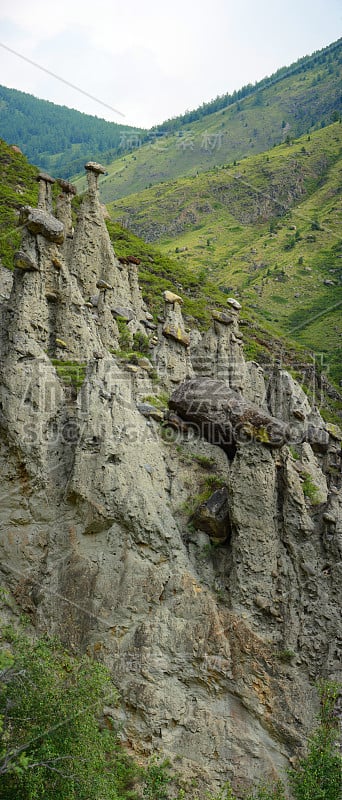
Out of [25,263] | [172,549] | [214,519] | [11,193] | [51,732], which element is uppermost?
[11,193]

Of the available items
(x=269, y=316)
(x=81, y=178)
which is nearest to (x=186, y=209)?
(x=81, y=178)

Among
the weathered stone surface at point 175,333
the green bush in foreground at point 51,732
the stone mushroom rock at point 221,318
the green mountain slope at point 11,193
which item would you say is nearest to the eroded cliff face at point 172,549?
the green bush in foreground at point 51,732

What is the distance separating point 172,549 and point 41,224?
38.3 feet

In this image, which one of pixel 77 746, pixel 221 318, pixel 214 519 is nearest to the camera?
pixel 77 746

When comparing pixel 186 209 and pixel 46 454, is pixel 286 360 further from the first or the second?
pixel 186 209

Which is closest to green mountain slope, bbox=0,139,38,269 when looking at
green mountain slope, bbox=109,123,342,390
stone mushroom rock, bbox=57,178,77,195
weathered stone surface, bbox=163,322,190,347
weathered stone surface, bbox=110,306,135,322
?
stone mushroom rock, bbox=57,178,77,195

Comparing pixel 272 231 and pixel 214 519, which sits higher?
pixel 272 231

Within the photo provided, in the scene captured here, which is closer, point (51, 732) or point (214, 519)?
point (51, 732)

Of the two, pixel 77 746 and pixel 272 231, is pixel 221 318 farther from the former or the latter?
pixel 272 231

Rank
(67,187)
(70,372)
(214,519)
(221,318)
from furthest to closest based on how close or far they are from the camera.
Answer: (67,187) < (221,318) < (70,372) < (214,519)

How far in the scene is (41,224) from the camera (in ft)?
71.2

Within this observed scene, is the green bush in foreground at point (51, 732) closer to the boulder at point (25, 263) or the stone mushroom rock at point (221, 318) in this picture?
the boulder at point (25, 263)

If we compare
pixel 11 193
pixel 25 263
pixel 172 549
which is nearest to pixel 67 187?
pixel 25 263

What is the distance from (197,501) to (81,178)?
19142 centimetres
